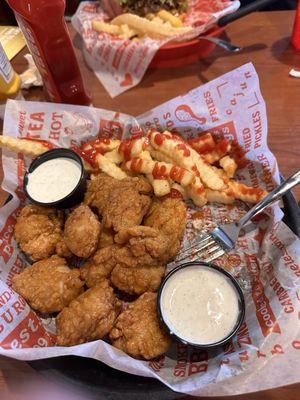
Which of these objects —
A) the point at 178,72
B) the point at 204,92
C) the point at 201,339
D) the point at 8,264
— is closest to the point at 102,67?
the point at 178,72

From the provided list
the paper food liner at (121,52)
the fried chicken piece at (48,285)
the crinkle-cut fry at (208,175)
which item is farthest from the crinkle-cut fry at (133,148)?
the paper food liner at (121,52)

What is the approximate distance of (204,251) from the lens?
1756mm

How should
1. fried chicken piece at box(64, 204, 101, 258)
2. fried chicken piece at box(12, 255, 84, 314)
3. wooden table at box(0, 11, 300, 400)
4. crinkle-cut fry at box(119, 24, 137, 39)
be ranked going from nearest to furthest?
1. fried chicken piece at box(12, 255, 84, 314)
2. fried chicken piece at box(64, 204, 101, 258)
3. wooden table at box(0, 11, 300, 400)
4. crinkle-cut fry at box(119, 24, 137, 39)

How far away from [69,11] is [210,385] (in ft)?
11.9

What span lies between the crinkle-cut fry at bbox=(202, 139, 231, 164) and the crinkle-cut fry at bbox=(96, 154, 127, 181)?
45 centimetres

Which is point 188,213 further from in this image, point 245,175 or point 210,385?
point 210,385

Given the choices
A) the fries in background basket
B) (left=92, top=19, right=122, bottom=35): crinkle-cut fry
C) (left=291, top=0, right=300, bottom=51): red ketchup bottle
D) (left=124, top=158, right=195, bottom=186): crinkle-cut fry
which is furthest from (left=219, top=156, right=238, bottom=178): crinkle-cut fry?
(left=92, top=19, right=122, bottom=35): crinkle-cut fry

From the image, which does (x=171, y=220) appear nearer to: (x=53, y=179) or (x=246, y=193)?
(x=246, y=193)

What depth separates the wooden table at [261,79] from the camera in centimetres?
222

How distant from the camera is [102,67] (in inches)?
109

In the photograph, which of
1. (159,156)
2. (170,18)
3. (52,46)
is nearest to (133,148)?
(159,156)

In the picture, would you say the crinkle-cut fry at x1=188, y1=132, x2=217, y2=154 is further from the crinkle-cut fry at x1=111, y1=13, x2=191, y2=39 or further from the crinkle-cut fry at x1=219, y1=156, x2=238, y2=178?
the crinkle-cut fry at x1=111, y1=13, x2=191, y2=39

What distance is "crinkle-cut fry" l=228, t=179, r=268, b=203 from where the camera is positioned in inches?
70.6

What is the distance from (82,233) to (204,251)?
1.86 ft
